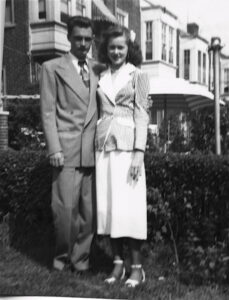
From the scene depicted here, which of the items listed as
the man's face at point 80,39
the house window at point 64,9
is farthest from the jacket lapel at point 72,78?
the house window at point 64,9

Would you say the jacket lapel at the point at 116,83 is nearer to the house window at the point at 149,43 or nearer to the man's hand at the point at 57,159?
the man's hand at the point at 57,159

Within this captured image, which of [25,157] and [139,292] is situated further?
[25,157]

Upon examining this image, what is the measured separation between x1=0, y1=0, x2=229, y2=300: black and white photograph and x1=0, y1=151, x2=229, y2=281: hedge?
1 centimetres

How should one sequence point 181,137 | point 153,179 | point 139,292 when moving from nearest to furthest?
point 139,292 < point 153,179 < point 181,137

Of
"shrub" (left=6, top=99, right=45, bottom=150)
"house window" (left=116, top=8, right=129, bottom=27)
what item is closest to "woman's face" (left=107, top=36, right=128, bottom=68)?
"house window" (left=116, top=8, right=129, bottom=27)

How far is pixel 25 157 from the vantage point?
183 inches

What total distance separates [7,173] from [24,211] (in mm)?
444

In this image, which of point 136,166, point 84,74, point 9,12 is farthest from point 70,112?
point 9,12

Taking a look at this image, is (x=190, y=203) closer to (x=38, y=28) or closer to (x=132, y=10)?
(x=132, y=10)

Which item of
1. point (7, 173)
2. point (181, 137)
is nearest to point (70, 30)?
point (7, 173)

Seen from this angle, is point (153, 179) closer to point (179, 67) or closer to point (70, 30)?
point (179, 67)

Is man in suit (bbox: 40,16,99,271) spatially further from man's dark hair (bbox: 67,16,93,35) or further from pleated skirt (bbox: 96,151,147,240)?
pleated skirt (bbox: 96,151,147,240)

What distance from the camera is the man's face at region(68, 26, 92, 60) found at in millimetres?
3516

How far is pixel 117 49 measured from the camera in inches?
134
